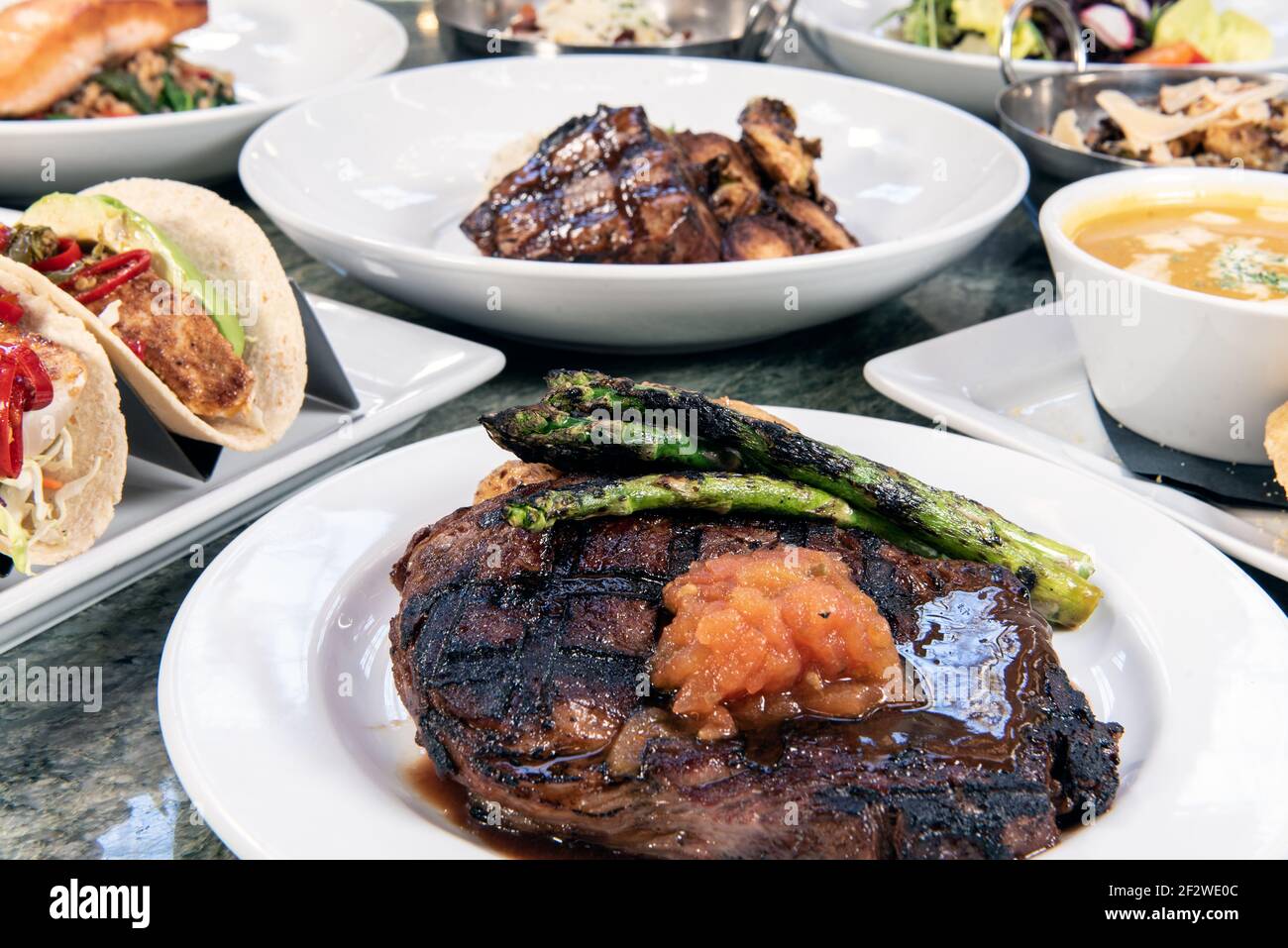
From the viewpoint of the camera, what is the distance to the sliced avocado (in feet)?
9.56

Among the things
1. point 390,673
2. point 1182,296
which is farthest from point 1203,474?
point 390,673

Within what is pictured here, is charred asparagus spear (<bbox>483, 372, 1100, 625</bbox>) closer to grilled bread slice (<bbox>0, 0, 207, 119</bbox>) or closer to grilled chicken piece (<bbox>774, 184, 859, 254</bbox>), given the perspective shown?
grilled chicken piece (<bbox>774, 184, 859, 254</bbox>)

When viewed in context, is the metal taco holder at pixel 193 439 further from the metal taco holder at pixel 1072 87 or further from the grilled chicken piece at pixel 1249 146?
the grilled chicken piece at pixel 1249 146

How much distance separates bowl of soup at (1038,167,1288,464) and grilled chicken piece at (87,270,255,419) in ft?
6.62

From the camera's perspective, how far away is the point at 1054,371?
3352mm

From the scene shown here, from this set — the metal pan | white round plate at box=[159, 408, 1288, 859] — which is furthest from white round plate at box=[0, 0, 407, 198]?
white round plate at box=[159, 408, 1288, 859]

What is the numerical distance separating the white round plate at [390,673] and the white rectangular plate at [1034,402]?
216 mm

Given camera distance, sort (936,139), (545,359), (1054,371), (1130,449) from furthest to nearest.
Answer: (936,139) < (545,359) < (1054,371) < (1130,449)

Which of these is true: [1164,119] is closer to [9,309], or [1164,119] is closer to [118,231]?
[118,231]

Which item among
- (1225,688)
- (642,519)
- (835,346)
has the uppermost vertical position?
(642,519)

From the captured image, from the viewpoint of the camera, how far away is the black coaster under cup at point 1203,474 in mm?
2750
